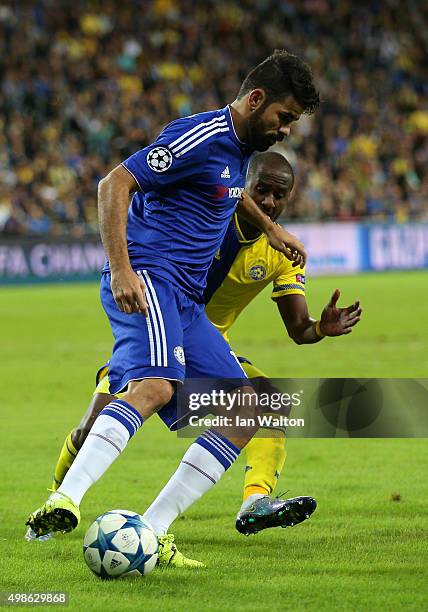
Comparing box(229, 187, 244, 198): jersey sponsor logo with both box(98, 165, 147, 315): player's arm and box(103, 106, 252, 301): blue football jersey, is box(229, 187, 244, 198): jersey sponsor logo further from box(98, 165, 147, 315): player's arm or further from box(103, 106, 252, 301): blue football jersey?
box(98, 165, 147, 315): player's arm

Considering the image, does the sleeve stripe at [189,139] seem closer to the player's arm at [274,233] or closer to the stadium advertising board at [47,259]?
the player's arm at [274,233]

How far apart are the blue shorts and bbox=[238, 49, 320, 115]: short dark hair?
36.6 inches

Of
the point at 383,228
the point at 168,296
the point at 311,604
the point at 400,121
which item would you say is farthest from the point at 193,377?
the point at 400,121

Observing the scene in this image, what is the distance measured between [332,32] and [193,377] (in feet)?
101

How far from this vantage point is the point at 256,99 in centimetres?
503

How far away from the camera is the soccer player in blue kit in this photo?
15.5ft

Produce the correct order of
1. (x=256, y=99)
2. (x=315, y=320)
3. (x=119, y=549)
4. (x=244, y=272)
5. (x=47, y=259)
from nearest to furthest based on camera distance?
(x=119, y=549), (x=256, y=99), (x=315, y=320), (x=244, y=272), (x=47, y=259)

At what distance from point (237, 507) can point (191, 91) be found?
80.8 feet

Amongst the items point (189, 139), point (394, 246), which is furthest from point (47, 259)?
point (189, 139)

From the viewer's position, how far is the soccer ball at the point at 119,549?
15.0ft

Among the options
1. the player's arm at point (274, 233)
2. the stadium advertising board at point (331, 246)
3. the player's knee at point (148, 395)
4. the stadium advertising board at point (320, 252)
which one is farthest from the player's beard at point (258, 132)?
the stadium advertising board at point (331, 246)

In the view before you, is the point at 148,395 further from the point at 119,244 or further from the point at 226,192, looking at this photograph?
the point at 226,192

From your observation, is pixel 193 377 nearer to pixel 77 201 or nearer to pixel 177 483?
pixel 177 483

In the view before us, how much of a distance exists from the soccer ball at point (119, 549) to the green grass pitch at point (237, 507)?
0.16 ft
